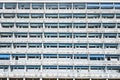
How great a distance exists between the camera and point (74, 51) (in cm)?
6094

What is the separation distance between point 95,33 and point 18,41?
17.2 meters

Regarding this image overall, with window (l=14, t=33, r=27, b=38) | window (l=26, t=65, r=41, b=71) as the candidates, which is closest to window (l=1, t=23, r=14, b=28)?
window (l=14, t=33, r=27, b=38)

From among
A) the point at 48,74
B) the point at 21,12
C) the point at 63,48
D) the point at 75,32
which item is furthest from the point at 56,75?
the point at 21,12

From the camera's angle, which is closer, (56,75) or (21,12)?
(56,75)

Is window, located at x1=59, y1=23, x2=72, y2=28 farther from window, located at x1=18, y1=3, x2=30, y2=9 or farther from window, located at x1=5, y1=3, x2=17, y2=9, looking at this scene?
window, located at x1=5, y1=3, x2=17, y2=9

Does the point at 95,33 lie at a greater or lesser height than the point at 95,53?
greater

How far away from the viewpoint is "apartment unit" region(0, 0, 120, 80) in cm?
6009

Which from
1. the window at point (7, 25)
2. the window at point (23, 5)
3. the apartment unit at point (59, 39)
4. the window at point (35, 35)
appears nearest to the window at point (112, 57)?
the apartment unit at point (59, 39)

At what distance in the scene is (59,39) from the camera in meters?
61.9

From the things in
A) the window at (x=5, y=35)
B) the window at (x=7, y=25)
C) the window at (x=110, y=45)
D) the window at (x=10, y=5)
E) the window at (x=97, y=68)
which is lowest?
the window at (x=97, y=68)

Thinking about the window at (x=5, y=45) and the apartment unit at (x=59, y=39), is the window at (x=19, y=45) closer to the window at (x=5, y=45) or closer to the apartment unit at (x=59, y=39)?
the apartment unit at (x=59, y=39)

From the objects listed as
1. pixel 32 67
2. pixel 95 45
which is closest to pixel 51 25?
pixel 32 67

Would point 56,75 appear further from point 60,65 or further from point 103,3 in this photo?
point 103,3

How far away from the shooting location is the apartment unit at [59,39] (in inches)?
2366
